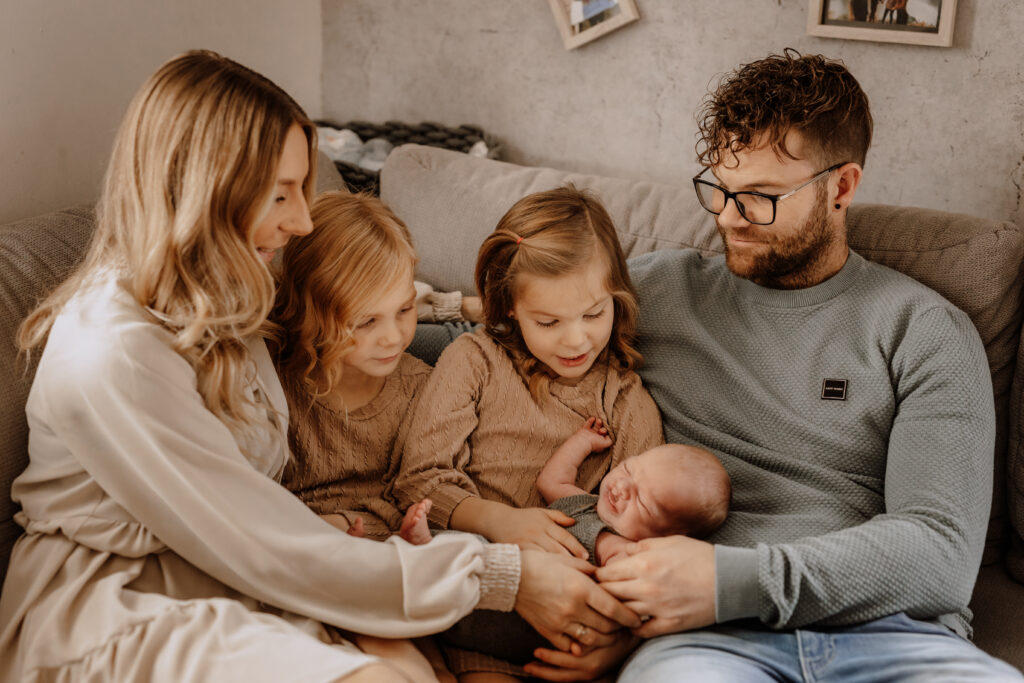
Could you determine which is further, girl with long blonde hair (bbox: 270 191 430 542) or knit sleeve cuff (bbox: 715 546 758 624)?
girl with long blonde hair (bbox: 270 191 430 542)

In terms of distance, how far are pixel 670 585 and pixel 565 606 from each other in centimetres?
17

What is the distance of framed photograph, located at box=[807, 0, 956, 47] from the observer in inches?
79.4

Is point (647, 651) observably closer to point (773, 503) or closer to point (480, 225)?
point (773, 503)

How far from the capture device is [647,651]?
1435 millimetres

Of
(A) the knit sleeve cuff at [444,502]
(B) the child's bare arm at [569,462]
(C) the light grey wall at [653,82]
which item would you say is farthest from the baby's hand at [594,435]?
(C) the light grey wall at [653,82]

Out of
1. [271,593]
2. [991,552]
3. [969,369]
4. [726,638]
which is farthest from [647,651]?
[991,552]

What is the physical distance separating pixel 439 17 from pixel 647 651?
1.97 meters

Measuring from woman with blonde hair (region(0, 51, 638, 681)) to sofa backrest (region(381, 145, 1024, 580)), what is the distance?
0.79 m

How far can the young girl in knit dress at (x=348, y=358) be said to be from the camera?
5.26 feet

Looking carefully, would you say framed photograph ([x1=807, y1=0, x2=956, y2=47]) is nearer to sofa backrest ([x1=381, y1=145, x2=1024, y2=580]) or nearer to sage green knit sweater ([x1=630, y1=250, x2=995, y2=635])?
sofa backrest ([x1=381, y1=145, x2=1024, y2=580])

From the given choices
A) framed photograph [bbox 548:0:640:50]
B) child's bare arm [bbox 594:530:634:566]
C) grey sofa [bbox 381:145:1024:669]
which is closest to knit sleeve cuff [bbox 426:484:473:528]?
child's bare arm [bbox 594:530:634:566]

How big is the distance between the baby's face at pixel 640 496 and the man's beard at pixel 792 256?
0.40 meters

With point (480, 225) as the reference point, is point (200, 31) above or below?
above

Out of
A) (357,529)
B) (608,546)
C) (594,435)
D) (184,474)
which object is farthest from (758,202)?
(184,474)
